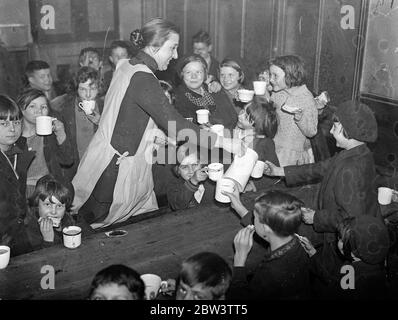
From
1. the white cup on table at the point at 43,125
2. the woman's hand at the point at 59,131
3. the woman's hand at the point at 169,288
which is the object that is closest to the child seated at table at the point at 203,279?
the woman's hand at the point at 169,288

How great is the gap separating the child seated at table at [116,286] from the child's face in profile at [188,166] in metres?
1.44

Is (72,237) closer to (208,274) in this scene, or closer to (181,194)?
(208,274)

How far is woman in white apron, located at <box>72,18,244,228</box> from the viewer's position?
2977 mm

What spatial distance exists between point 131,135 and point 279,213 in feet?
3.59

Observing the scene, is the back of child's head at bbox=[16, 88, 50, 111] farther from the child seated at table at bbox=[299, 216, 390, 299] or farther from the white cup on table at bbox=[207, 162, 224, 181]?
the child seated at table at bbox=[299, 216, 390, 299]

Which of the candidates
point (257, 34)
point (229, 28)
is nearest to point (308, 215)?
point (257, 34)

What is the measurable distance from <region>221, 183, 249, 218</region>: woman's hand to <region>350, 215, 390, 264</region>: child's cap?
0.58 meters

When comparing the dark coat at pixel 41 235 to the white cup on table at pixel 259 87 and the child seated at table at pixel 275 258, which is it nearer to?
the child seated at table at pixel 275 258

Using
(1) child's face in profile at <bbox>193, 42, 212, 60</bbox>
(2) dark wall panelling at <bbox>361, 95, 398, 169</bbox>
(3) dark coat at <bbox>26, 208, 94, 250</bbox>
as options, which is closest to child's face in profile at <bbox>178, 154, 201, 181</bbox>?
(3) dark coat at <bbox>26, 208, 94, 250</bbox>

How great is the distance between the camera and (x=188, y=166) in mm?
3430

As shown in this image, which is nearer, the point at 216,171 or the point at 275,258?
the point at 275,258

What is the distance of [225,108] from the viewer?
4.62 metres
